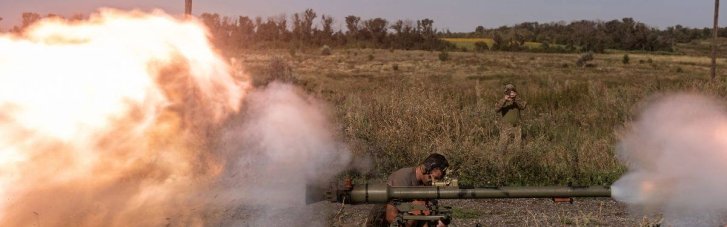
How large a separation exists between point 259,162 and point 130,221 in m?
2.34

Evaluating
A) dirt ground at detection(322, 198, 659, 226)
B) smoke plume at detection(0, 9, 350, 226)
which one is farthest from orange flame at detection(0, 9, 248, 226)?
dirt ground at detection(322, 198, 659, 226)

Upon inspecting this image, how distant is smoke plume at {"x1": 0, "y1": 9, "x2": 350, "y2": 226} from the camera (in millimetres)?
7035

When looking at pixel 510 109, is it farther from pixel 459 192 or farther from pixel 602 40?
pixel 602 40

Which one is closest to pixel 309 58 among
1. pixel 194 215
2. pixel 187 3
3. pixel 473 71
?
pixel 473 71

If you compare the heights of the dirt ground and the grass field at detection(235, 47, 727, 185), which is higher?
the grass field at detection(235, 47, 727, 185)

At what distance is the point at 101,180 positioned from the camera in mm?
8320

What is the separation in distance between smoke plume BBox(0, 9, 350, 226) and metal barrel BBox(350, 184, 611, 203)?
8.70 feet

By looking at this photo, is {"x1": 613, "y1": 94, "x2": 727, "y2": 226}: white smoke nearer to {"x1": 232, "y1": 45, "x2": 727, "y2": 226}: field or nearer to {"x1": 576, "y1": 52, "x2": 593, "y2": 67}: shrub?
{"x1": 232, "y1": 45, "x2": 727, "y2": 226}: field

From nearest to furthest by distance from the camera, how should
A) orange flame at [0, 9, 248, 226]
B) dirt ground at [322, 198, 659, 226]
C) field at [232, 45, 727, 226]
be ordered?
orange flame at [0, 9, 248, 226]
dirt ground at [322, 198, 659, 226]
field at [232, 45, 727, 226]

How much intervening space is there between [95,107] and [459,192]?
168 inches

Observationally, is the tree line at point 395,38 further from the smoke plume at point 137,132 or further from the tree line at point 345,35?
the smoke plume at point 137,132

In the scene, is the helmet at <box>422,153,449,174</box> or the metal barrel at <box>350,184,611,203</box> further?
the helmet at <box>422,153,449,174</box>

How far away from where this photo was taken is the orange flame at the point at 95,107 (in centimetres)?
698

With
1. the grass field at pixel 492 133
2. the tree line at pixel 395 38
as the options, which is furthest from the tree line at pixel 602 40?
the grass field at pixel 492 133
